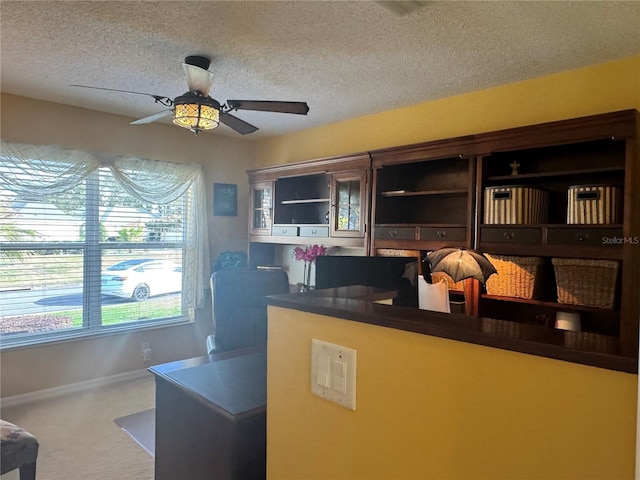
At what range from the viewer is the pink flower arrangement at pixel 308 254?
14.2 feet

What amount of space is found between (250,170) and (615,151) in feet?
11.0

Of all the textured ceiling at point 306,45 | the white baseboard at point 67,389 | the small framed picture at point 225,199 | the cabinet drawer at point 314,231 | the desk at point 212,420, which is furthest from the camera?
the small framed picture at point 225,199

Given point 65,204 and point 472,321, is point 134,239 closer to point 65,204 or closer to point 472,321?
point 65,204

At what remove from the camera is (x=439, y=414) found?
2.67ft

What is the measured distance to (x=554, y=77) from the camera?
286 centimetres

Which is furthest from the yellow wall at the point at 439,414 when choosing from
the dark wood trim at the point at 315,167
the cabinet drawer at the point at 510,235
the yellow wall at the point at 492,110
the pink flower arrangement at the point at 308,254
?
the pink flower arrangement at the point at 308,254

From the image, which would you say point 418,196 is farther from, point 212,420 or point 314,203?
point 212,420

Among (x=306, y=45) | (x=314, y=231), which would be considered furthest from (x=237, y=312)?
(x=306, y=45)

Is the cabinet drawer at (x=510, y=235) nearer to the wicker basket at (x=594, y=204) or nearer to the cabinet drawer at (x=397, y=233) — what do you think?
the wicker basket at (x=594, y=204)

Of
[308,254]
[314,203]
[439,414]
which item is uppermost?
[314,203]

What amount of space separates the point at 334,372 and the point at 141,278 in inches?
146

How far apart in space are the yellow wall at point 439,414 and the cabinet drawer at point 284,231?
3.15 metres

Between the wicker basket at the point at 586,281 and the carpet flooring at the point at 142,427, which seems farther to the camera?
the carpet flooring at the point at 142,427

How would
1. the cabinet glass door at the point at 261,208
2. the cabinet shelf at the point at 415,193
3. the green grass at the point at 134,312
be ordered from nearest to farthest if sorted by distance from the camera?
the cabinet shelf at the point at 415,193, the green grass at the point at 134,312, the cabinet glass door at the point at 261,208
